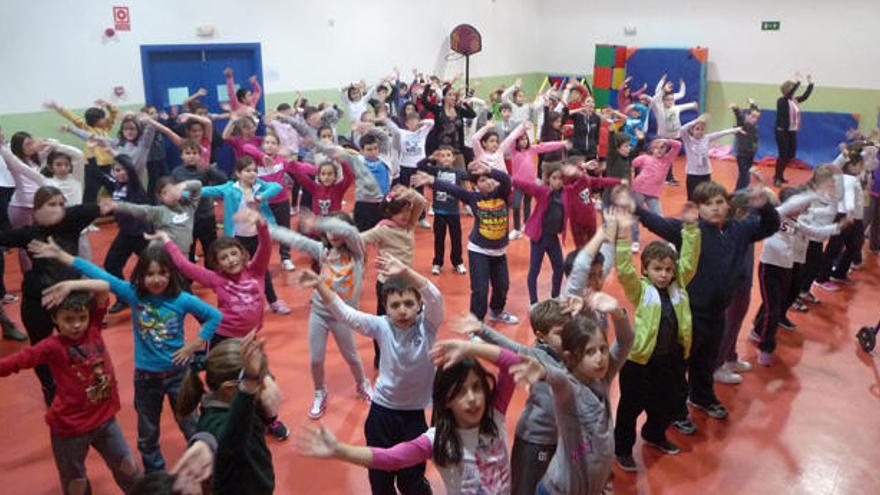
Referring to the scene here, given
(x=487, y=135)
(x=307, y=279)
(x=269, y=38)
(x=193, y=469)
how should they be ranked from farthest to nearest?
(x=269, y=38) < (x=487, y=135) < (x=307, y=279) < (x=193, y=469)

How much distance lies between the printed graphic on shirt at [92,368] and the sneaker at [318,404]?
1.43 metres

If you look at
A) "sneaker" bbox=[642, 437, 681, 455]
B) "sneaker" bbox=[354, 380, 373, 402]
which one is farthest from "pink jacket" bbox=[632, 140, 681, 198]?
"sneaker" bbox=[354, 380, 373, 402]

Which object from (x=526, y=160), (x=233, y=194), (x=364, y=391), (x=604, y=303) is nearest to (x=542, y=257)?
(x=526, y=160)

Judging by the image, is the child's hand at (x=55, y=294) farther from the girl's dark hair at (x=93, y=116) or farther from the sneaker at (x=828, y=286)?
the sneaker at (x=828, y=286)

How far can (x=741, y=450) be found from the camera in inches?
160

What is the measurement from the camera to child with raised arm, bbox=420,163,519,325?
5.23 meters

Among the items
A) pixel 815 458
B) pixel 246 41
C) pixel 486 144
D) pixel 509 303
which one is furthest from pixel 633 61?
pixel 815 458

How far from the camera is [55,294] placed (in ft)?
9.59

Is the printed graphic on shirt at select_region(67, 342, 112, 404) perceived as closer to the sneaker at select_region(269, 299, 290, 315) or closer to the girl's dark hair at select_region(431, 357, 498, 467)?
the girl's dark hair at select_region(431, 357, 498, 467)

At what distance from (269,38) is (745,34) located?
10.2 m

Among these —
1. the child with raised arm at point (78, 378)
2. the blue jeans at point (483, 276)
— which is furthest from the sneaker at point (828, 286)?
the child with raised arm at point (78, 378)

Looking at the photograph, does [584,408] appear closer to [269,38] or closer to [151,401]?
[151,401]

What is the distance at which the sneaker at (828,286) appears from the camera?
686 centimetres

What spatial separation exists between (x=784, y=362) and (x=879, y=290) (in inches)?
99.2
